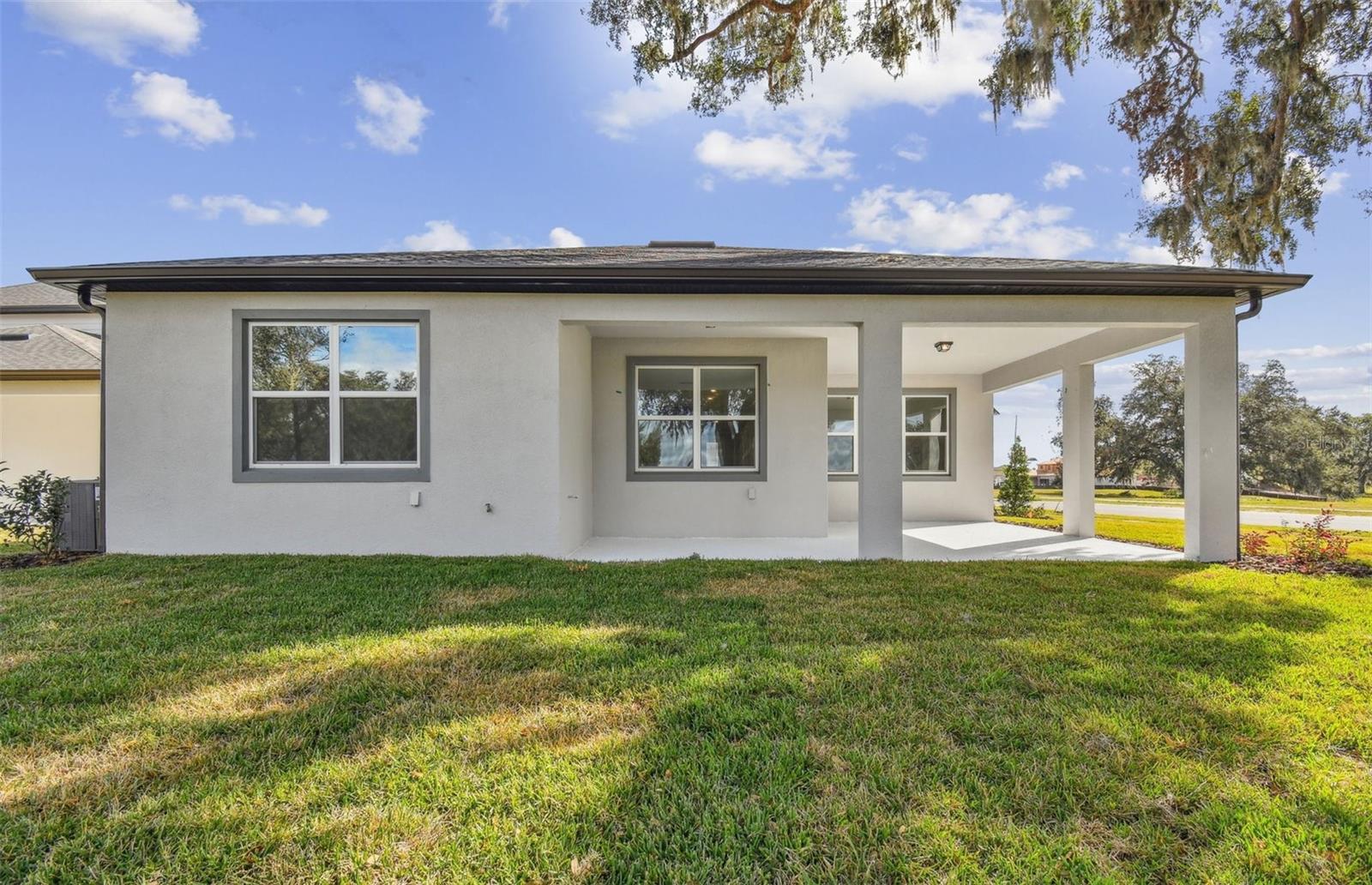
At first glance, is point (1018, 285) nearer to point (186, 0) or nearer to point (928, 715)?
point (928, 715)

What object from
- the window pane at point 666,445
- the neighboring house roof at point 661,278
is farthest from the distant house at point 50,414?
the window pane at point 666,445

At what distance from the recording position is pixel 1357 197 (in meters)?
10.6

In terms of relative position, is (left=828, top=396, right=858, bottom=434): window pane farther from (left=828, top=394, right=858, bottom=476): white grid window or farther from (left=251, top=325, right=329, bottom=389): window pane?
(left=251, top=325, right=329, bottom=389): window pane

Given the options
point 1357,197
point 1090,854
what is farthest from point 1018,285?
point 1357,197

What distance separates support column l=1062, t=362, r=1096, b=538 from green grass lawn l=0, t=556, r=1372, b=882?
5.08 metres

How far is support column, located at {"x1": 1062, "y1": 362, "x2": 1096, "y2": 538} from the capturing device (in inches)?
373

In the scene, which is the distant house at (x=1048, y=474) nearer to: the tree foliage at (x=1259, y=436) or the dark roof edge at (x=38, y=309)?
the tree foliage at (x=1259, y=436)

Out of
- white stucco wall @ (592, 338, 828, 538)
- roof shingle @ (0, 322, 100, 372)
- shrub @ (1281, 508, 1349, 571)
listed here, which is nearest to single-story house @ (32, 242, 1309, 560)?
shrub @ (1281, 508, 1349, 571)

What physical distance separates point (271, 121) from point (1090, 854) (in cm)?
1828

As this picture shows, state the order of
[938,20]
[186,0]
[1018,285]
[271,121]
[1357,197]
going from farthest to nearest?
[271,121]
[1357,197]
[186,0]
[938,20]
[1018,285]

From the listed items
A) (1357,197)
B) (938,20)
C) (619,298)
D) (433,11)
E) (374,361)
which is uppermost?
(433,11)

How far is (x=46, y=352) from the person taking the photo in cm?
1163

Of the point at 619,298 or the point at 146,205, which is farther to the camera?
the point at 146,205

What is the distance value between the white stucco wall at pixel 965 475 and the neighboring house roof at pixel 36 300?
18.8m
